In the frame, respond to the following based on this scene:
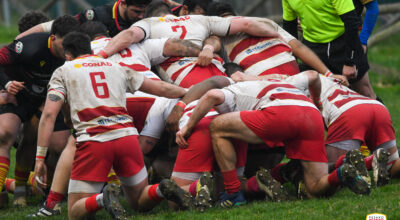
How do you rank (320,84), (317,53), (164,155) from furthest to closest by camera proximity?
(317,53) < (164,155) < (320,84)

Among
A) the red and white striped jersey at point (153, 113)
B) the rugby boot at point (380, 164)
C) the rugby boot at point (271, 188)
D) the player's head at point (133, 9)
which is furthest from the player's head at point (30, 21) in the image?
the rugby boot at point (380, 164)

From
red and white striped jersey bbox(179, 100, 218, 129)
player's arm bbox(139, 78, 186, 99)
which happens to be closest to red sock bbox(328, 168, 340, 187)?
red and white striped jersey bbox(179, 100, 218, 129)

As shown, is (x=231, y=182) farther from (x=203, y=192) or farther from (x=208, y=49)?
(x=208, y=49)

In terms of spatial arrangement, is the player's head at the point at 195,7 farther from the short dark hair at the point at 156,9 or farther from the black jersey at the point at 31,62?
the black jersey at the point at 31,62

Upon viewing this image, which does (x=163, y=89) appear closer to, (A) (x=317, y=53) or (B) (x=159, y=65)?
(B) (x=159, y=65)

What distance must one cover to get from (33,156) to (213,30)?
2.43m

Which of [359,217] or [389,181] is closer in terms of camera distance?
[359,217]

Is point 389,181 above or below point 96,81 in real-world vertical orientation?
below

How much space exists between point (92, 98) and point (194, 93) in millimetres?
1231

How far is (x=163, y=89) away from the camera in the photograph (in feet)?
20.5

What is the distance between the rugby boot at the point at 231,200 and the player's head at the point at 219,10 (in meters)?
2.72

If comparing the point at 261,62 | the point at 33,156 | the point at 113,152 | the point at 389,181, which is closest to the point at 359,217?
the point at 389,181

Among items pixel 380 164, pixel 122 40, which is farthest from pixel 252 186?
pixel 122 40

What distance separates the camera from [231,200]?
605 centimetres
